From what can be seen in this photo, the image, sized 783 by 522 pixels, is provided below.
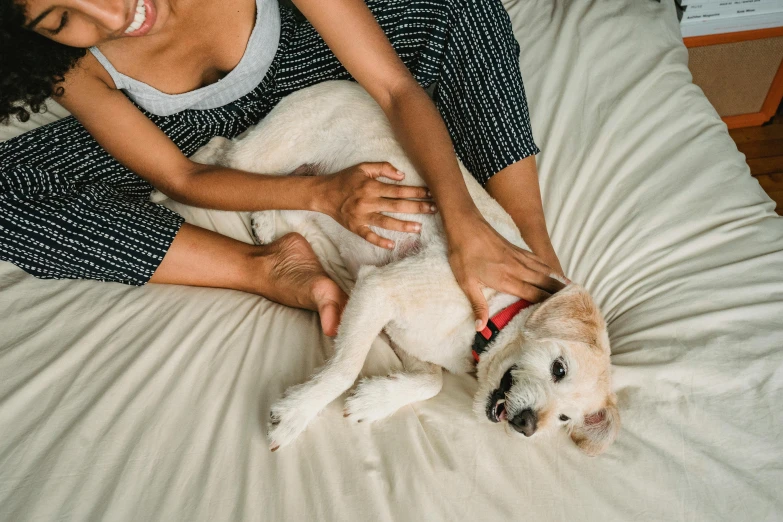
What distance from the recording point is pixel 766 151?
10.3 ft

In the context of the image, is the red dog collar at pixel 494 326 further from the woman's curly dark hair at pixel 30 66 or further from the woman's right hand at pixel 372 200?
the woman's curly dark hair at pixel 30 66

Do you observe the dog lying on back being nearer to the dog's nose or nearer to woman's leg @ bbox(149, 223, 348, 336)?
the dog's nose

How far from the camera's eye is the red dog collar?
→ 1.48m

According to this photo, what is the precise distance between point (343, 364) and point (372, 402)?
126 millimetres

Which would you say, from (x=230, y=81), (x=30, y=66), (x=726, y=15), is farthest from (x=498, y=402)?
(x=726, y=15)

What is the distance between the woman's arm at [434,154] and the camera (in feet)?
4.81

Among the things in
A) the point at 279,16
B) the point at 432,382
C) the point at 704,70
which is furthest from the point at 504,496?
the point at 704,70

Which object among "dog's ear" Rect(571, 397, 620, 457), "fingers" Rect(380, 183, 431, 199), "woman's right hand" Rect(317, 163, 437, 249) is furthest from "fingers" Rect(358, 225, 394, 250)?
"dog's ear" Rect(571, 397, 620, 457)

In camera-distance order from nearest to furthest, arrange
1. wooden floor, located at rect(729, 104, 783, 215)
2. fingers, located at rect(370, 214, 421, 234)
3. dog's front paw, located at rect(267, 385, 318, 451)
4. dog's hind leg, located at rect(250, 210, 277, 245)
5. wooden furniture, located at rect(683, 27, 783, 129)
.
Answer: dog's front paw, located at rect(267, 385, 318, 451) → fingers, located at rect(370, 214, 421, 234) → dog's hind leg, located at rect(250, 210, 277, 245) → wooden furniture, located at rect(683, 27, 783, 129) → wooden floor, located at rect(729, 104, 783, 215)

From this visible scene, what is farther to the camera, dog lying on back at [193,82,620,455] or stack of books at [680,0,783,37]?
stack of books at [680,0,783,37]

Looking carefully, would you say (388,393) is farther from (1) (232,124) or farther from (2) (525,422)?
(1) (232,124)

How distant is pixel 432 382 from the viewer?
1503 millimetres

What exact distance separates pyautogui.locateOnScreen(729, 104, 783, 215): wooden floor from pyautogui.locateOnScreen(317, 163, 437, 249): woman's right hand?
2.38m

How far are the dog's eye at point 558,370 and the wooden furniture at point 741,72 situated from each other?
2295mm
